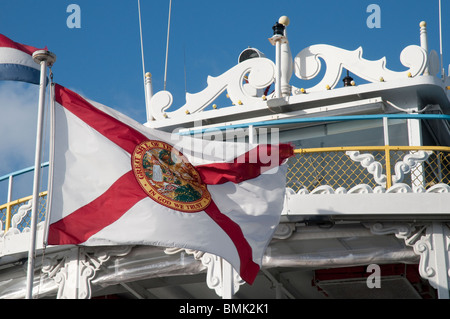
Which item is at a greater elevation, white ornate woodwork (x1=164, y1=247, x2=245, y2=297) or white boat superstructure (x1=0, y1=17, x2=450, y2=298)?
white boat superstructure (x1=0, y1=17, x2=450, y2=298)

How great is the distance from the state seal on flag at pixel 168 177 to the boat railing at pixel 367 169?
1.84 m

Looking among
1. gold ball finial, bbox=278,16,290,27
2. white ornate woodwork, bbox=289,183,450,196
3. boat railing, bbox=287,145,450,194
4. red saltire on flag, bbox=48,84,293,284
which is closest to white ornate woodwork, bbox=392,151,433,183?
boat railing, bbox=287,145,450,194

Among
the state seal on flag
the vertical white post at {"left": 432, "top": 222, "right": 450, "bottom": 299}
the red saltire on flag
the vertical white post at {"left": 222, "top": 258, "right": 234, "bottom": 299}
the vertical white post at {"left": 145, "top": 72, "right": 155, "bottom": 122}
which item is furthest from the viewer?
the vertical white post at {"left": 145, "top": 72, "right": 155, "bottom": 122}

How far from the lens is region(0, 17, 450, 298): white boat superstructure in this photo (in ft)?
47.7

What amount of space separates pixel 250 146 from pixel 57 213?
3.36m

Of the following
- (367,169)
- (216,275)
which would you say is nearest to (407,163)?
(367,169)

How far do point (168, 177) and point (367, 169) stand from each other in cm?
322

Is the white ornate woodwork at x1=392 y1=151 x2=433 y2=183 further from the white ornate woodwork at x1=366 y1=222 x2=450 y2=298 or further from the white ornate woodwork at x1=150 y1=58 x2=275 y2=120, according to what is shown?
the white ornate woodwork at x1=150 y1=58 x2=275 y2=120

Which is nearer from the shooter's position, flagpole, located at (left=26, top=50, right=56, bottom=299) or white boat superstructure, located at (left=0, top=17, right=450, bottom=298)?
flagpole, located at (left=26, top=50, right=56, bottom=299)

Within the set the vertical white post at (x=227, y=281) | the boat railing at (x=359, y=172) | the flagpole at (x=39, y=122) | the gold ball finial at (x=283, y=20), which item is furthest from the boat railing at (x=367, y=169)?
the flagpole at (x=39, y=122)

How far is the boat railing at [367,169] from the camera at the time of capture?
14.6m

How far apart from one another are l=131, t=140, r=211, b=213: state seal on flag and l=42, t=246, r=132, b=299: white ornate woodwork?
2.36m
